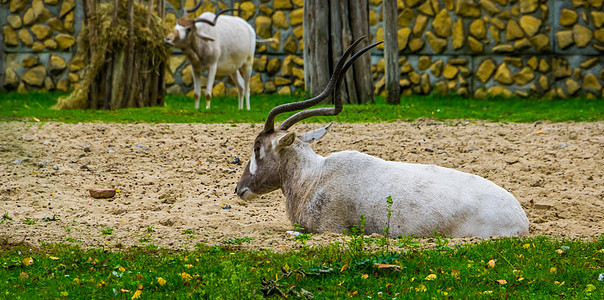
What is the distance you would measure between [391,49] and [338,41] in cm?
90

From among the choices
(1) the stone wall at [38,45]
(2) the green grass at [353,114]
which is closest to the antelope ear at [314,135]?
(2) the green grass at [353,114]

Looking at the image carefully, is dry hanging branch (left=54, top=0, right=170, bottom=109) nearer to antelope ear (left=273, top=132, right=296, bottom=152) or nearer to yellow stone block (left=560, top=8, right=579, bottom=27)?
antelope ear (left=273, top=132, right=296, bottom=152)

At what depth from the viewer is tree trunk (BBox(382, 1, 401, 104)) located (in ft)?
41.9

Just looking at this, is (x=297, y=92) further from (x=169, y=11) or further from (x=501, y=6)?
(x=501, y=6)

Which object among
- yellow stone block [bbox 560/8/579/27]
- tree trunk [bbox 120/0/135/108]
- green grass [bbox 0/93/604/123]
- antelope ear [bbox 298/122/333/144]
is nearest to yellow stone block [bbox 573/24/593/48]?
yellow stone block [bbox 560/8/579/27]

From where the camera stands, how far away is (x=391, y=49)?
12.8 m

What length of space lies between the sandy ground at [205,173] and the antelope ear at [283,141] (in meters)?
0.66

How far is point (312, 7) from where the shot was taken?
13094mm

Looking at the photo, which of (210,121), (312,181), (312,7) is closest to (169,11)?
(312,7)

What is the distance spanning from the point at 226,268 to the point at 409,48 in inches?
524

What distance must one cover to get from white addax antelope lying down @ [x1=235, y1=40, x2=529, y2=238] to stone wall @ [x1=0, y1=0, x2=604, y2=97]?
1015 centimetres

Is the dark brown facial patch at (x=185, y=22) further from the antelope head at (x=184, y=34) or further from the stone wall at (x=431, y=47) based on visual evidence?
the stone wall at (x=431, y=47)

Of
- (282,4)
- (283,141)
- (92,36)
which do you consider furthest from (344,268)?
(282,4)

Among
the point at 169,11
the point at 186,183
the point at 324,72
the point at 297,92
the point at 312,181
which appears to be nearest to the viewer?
the point at 312,181
